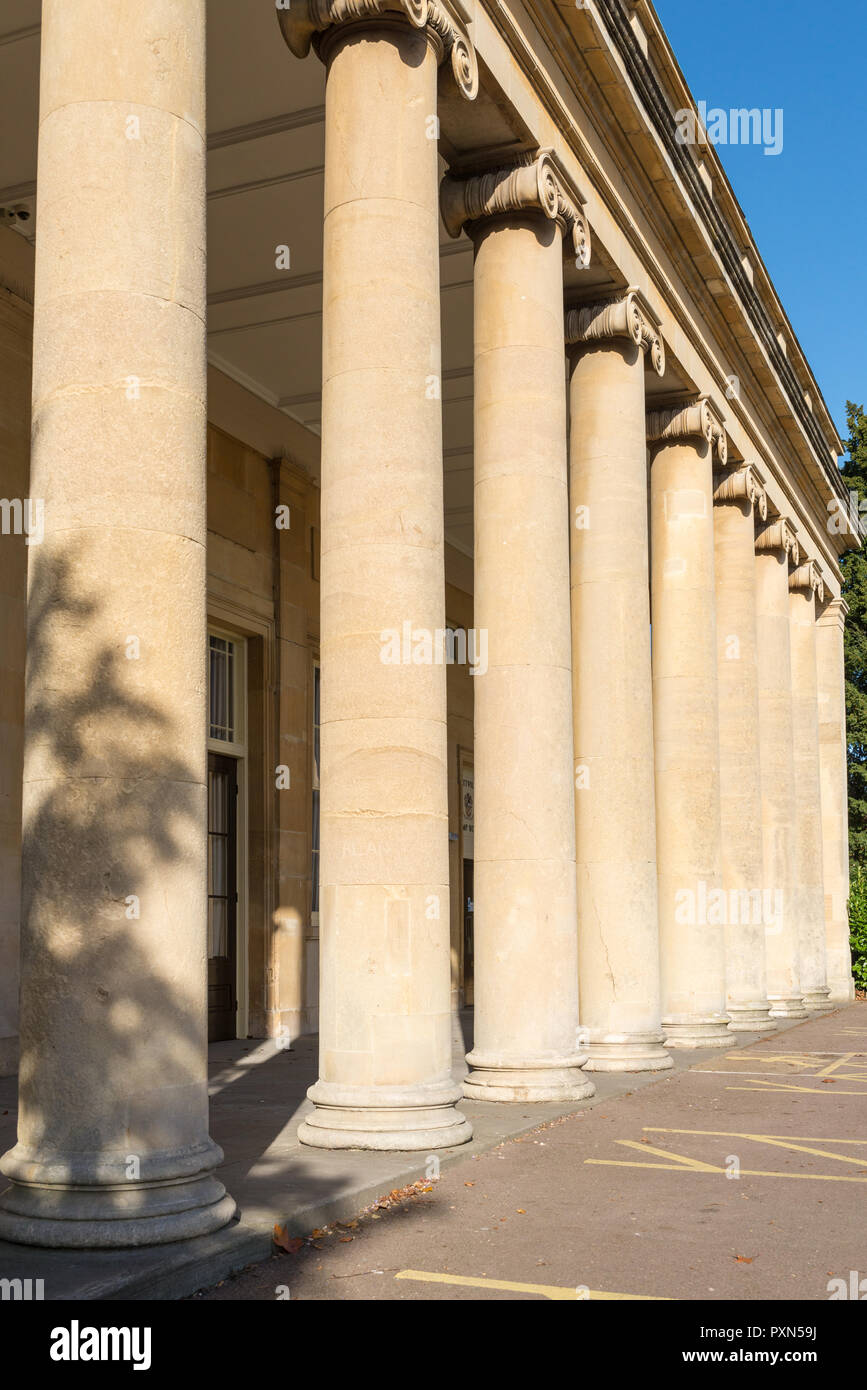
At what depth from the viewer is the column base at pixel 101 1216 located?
6.81 meters

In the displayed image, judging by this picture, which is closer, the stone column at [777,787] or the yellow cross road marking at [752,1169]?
the yellow cross road marking at [752,1169]

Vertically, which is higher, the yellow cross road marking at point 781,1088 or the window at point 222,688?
the window at point 222,688

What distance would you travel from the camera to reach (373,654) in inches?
439

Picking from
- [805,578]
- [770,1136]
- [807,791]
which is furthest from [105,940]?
[805,578]

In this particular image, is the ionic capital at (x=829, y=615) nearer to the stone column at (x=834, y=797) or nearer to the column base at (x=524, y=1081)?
the stone column at (x=834, y=797)

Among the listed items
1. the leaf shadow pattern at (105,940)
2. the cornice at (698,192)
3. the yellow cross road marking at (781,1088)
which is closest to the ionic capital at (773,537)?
the cornice at (698,192)

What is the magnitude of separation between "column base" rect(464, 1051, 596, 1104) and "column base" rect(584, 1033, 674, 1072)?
3150 mm

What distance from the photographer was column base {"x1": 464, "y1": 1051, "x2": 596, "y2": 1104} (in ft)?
44.2

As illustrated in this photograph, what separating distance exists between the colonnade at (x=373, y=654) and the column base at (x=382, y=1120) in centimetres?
3

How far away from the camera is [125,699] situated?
737cm

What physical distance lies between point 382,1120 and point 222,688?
528 inches

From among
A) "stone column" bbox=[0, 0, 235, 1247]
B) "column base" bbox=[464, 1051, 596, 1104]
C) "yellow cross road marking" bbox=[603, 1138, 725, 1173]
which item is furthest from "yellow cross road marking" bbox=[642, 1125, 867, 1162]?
"stone column" bbox=[0, 0, 235, 1247]

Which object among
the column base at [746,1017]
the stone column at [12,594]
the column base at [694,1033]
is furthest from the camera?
the column base at [746,1017]

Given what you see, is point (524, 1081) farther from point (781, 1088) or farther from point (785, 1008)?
point (785, 1008)
